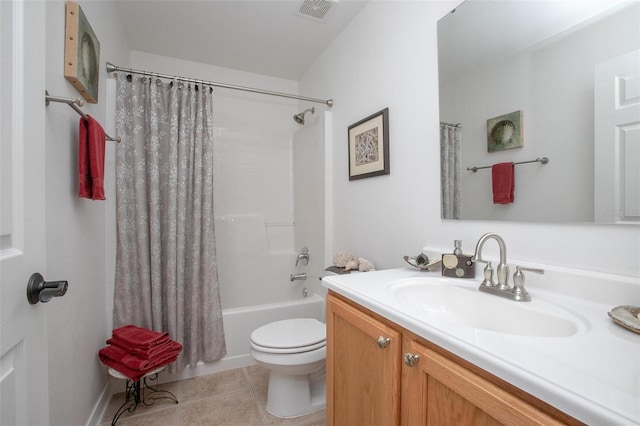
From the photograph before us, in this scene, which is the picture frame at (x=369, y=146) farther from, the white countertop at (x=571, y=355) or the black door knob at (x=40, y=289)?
the black door knob at (x=40, y=289)

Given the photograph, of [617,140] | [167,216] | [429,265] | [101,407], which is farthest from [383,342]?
[101,407]

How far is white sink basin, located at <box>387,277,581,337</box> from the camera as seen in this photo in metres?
0.74

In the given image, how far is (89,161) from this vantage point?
123cm

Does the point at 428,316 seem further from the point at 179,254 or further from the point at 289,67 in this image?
the point at 289,67

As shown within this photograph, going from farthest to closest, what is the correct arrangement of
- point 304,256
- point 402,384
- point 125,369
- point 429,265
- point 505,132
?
point 304,256 → point 125,369 → point 429,265 → point 505,132 → point 402,384

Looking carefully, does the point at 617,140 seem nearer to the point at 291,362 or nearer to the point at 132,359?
the point at 291,362

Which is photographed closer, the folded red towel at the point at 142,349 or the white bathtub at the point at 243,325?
the folded red towel at the point at 142,349

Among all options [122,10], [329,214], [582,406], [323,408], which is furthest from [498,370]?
[122,10]

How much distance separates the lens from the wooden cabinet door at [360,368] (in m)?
0.76

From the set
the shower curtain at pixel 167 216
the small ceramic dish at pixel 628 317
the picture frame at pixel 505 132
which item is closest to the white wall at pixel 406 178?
the small ceramic dish at pixel 628 317

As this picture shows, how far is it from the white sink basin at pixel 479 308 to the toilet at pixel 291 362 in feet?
2.37

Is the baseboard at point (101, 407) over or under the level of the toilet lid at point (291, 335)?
under

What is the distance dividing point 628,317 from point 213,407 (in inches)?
74.0

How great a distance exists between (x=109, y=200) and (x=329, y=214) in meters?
1.48
